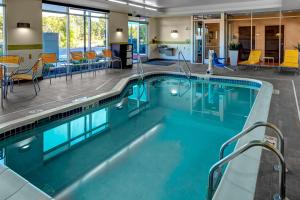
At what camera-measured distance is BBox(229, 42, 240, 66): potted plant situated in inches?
513

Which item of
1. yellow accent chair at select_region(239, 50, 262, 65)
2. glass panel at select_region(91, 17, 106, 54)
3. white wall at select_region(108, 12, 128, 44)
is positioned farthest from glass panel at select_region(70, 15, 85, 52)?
yellow accent chair at select_region(239, 50, 262, 65)

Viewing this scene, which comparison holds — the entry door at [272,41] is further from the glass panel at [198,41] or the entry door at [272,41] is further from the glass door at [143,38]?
the glass door at [143,38]

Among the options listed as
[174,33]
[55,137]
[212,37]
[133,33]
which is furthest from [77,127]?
[174,33]

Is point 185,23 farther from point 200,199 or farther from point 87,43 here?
point 200,199

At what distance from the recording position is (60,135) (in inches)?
192

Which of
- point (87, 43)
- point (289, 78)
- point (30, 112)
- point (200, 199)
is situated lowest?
point (200, 199)

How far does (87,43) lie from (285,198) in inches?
418

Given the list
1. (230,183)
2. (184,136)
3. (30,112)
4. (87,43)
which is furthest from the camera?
(87,43)

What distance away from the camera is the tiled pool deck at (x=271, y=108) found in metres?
2.74

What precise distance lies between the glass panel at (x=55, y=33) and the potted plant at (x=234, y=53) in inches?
295

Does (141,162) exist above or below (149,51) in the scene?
below

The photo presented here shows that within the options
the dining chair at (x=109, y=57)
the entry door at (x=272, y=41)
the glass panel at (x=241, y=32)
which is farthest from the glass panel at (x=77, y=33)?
the entry door at (x=272, y=41)

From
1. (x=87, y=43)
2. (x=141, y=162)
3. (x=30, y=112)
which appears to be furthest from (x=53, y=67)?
(x=141, y=162)

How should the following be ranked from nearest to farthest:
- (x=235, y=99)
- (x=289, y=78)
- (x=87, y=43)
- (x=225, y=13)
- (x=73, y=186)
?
(x=73, y=186) → (x=235, y=99) → (x=289, y=78) → (x=87, y=43) → (x=225, y=13)
